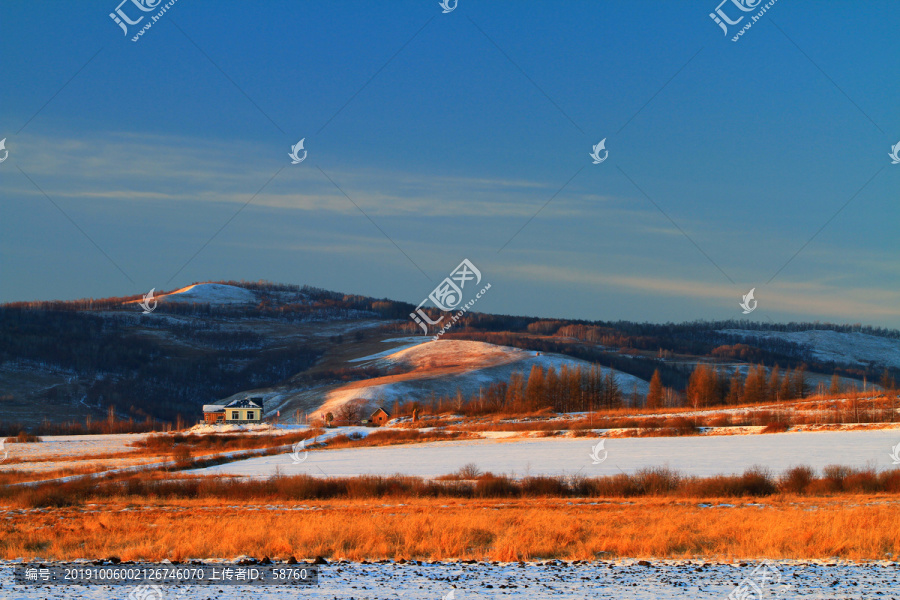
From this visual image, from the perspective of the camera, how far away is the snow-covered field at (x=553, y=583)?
1112 cm

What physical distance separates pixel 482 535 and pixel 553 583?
5644mm

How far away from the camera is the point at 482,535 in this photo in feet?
57.5

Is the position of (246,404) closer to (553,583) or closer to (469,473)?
(469,473)

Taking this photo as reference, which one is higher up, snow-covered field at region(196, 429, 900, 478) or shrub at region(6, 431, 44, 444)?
shrub at region(6, 431, 44, 444)

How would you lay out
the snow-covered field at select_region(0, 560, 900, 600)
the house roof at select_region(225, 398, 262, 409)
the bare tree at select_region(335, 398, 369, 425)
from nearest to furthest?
the snow-covered field at select_region(0, 560, 900, 600) → the house roof at select_region(225, 398, 262, 409) → the bare tree at select_region(335, 398, 369, 425)

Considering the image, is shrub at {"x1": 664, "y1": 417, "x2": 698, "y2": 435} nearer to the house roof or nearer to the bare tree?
the bare tree

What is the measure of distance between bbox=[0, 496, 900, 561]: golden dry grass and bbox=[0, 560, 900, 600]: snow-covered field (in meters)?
1.48

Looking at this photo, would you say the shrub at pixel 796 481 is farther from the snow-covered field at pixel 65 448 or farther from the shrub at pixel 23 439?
the shrub at pixel 23 439

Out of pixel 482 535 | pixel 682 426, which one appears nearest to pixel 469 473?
pixel 482 535

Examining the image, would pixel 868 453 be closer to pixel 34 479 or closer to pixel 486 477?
pixel 486 477

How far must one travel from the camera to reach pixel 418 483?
3259 centimetres

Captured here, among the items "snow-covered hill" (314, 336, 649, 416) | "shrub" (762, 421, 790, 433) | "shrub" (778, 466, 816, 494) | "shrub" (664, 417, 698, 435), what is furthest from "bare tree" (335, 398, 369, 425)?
"shrub" (778, 466, 816, 494)

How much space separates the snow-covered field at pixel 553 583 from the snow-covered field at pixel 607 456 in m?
24.0

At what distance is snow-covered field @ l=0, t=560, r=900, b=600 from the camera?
11117 mm
